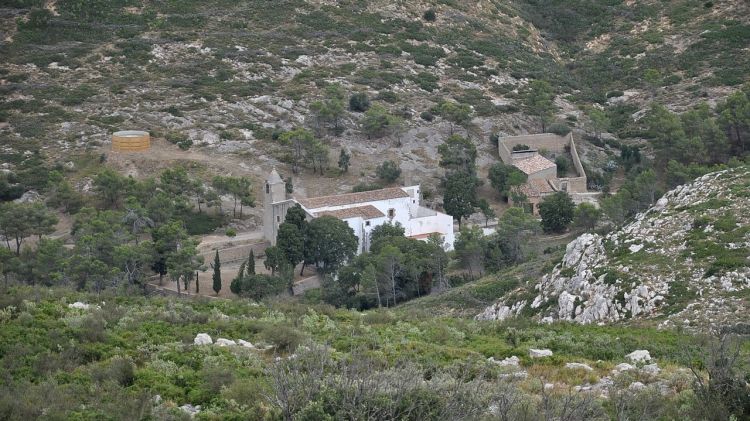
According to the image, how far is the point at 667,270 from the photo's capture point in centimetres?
2480

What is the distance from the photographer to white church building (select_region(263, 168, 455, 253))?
51.3 m

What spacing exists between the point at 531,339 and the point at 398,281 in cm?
2496

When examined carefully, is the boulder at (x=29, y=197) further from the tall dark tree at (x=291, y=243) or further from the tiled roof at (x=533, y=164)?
the tiled roof at (x=533, y=164)

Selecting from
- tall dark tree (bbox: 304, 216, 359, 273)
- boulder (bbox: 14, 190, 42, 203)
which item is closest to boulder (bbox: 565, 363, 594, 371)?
tall dark tree (bbox: 304, 216, 359, 273)

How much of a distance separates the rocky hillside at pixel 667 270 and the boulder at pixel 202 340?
974cm

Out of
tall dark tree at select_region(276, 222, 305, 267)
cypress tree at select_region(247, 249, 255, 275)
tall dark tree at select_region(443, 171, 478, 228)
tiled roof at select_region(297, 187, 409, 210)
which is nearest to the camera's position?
cypress tree at select_region(247, 249, 255, 275)

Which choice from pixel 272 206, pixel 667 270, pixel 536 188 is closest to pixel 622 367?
pixel 667 270

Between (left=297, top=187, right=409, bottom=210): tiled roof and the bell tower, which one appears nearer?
the bell tower

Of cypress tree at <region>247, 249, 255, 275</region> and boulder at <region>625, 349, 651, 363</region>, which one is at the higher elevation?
boulder at <region>625, 349, 651, 363</region>

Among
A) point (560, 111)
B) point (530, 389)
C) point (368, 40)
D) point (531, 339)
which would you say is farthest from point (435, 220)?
point (530, 389)

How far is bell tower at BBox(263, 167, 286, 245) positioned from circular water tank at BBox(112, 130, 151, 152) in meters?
9.90

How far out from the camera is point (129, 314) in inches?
802

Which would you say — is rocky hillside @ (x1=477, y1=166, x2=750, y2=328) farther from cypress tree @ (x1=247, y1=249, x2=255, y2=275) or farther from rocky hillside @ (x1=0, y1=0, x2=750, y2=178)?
rocky hillside @ (x1=0, y1=0, x2=750, y2=178)

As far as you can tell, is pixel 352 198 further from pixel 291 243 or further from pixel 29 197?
pixel 29 197
